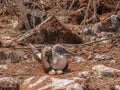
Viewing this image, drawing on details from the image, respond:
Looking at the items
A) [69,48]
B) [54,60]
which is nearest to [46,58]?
[54,60]

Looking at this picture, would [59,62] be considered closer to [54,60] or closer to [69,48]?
[54,60]

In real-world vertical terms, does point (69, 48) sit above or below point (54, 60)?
below

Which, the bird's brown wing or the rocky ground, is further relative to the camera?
the bird's brown wing

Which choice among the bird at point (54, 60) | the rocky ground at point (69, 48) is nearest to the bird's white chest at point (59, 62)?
the bird at point (54, 60)

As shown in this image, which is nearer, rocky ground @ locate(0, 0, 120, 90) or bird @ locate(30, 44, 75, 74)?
rocky ground @ locate(0, 0, 120, 90)

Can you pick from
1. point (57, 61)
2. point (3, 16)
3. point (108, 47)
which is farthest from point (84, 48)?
point (3, 16)

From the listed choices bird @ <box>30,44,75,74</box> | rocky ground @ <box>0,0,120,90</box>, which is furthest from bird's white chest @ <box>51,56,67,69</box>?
rocky ground @ <box>0,0,120,90</box>

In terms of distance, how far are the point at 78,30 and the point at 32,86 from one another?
12.7 feet

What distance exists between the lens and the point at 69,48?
7328 mm

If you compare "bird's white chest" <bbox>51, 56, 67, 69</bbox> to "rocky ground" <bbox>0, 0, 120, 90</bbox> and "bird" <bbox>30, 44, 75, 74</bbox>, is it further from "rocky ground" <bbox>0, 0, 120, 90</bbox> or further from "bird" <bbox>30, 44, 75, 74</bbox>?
"rocky ground" <bbox>0, 0, 120, 90</bbox>

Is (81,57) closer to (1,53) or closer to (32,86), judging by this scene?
(1,53)

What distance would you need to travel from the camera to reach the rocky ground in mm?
5055

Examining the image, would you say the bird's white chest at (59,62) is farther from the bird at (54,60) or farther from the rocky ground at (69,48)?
the rocky ground at (69,48)

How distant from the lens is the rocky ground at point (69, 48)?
199 inches
